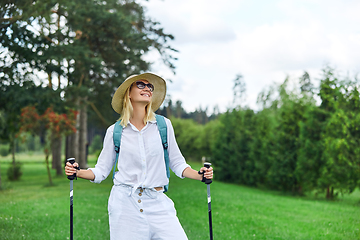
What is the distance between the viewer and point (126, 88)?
3584 mm

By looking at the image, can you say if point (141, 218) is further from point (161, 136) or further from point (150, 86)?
point (150, 86)

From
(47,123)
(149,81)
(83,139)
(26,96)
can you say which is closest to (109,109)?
(83,139)

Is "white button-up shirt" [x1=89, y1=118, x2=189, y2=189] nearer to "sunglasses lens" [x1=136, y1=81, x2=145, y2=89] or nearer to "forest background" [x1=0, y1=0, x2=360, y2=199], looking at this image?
"sunglasses lens" [x1=136, y1=81, x2=145, y2=89]

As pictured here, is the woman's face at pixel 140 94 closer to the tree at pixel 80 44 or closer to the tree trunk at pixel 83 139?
the tree at pixel 80 44

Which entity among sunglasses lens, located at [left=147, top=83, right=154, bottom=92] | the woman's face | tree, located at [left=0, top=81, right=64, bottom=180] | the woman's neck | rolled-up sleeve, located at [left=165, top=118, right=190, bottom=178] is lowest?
rolled-up sleeve, located at [left=165, top=118, right=190, bottom=178]

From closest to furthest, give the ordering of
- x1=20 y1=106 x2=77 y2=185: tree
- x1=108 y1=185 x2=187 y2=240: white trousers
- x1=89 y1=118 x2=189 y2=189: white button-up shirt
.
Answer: x1=108 y1=185 x2=187 y2=240: white trousers → x1=89 y1=118 x2=189 y2=189: white button-up shirt → x1=20 y1=106 x2=77 y2=185: tree

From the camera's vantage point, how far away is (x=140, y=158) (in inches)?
125

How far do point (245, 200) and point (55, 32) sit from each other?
11.1 metres

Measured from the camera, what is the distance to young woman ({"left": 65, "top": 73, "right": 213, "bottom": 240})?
10.1ft

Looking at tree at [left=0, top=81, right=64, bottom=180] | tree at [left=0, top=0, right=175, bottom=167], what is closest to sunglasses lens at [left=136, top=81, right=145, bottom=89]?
tree at [left=0, top=0, right=175, bottom=167]

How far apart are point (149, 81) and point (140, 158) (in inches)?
32.5

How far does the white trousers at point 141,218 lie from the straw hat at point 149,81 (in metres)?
0.88

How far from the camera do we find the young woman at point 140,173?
3.07 metres

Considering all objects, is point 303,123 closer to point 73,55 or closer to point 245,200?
point 245,200
